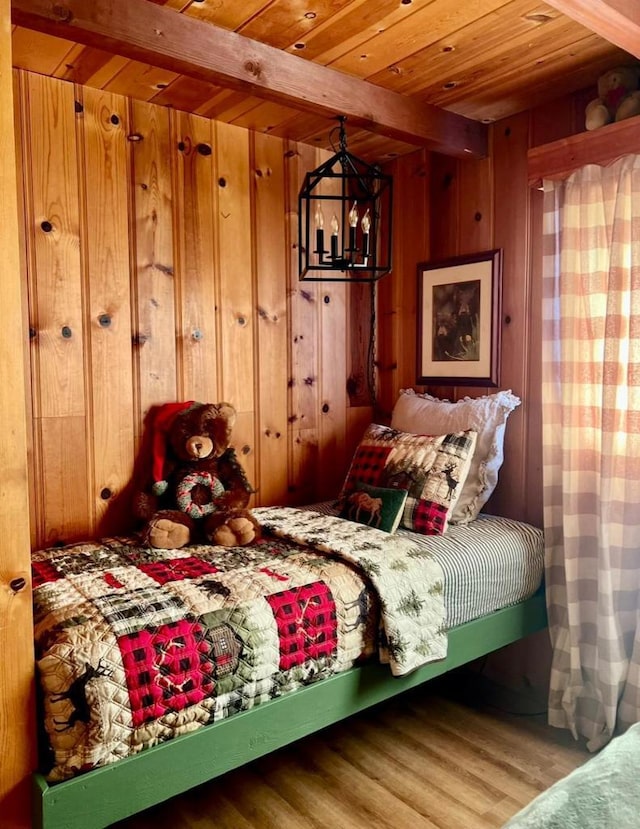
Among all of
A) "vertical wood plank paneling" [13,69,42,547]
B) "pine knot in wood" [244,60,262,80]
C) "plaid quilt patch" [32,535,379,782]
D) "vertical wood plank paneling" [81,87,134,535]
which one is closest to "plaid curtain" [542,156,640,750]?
"plaid quilt patch" [32,535,379,782]

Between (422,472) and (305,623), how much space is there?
2.77 feet

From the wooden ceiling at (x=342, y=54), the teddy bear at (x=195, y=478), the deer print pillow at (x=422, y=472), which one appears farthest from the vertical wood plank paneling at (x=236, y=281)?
the deer print pillow at (x=422, y=472)

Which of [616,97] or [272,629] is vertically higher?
[616,97]

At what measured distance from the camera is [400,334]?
3018 mm

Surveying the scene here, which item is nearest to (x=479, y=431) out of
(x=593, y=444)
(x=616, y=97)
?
(x=593, y=444)

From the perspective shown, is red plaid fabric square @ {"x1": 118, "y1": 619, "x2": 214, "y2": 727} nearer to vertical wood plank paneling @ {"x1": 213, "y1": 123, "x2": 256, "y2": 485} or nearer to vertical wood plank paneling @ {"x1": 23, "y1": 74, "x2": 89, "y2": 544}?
vertical wood plank paneling @ {"x1": 23, "y1": 74, "x2": 89, "y2": 544}

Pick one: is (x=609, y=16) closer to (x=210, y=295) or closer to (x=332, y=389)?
(x=210, y=295)

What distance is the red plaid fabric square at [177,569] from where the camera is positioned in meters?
1.84

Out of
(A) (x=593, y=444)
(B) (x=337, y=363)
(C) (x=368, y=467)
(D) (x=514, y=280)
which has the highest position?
(D) (x=514, y=280)

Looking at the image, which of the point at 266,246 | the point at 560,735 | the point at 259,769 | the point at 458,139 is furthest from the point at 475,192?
the point at 259,769

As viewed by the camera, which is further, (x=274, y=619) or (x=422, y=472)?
(x=422, y=472)

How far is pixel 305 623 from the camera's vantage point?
174 centimetres

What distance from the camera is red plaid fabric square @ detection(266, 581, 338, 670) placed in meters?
1.70

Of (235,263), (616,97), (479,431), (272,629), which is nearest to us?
(272,629)
